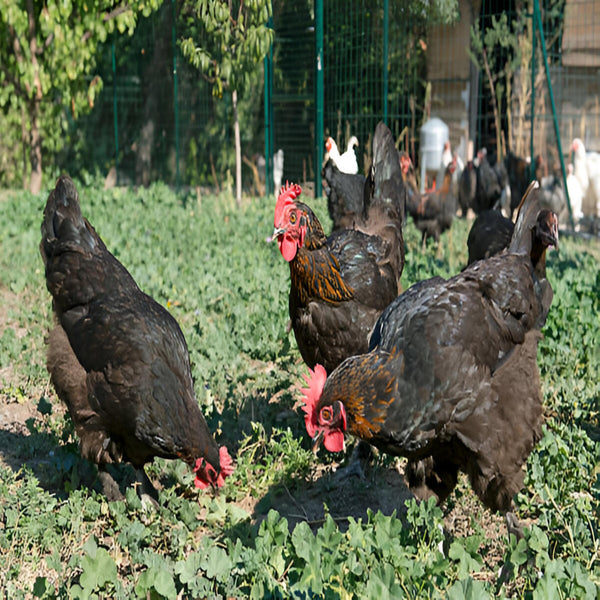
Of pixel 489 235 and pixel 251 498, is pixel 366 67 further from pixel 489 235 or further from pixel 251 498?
pixel 251 498

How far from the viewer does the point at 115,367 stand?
365 cm

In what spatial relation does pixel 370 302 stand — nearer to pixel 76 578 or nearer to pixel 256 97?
pixel 76 578

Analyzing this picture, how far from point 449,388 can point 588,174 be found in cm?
884

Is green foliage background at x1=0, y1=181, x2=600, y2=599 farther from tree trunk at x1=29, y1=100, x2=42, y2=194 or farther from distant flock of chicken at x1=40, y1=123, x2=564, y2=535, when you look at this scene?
tree trunk at x1=29, y1=100, x2=42, y2=194

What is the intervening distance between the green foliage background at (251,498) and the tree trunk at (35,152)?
569 centimetres

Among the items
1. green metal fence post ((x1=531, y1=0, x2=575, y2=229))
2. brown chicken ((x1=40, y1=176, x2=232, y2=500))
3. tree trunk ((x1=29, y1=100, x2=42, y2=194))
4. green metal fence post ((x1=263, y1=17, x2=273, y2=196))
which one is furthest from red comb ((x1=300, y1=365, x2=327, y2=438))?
tree trunk ((x1=29, y1=100, x2=42, y2=194))

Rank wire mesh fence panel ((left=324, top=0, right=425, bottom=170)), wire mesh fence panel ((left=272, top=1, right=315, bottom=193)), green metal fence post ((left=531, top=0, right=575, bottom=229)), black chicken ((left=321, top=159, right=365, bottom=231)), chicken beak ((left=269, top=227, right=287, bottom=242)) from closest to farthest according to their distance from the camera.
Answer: chicken beak ((left=269, top=227, right=287, bottom=242)) < black chicken ((left=321, top=159, right=365, bottom=231)) < green metal fence post ((left=531, top=0, right=575, bottom=229)) < wire mesh fence panel ((left=324, top=0, right=425, bottom=170)) < wire mesh fence panel ((left=272, top=1, right=315, bottom=193))

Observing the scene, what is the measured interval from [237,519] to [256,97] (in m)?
12.5

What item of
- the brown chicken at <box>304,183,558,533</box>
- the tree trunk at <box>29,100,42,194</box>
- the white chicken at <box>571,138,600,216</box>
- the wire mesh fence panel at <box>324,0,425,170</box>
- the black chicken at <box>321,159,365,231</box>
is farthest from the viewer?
the tree trunk at <box>29,100,42,194</box>

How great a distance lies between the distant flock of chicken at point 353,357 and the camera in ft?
10.2

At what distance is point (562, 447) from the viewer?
3693mm

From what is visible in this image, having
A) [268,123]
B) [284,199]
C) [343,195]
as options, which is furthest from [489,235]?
[268,123]

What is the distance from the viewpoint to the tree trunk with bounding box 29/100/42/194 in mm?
12914

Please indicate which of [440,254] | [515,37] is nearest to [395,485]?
[440,254]
